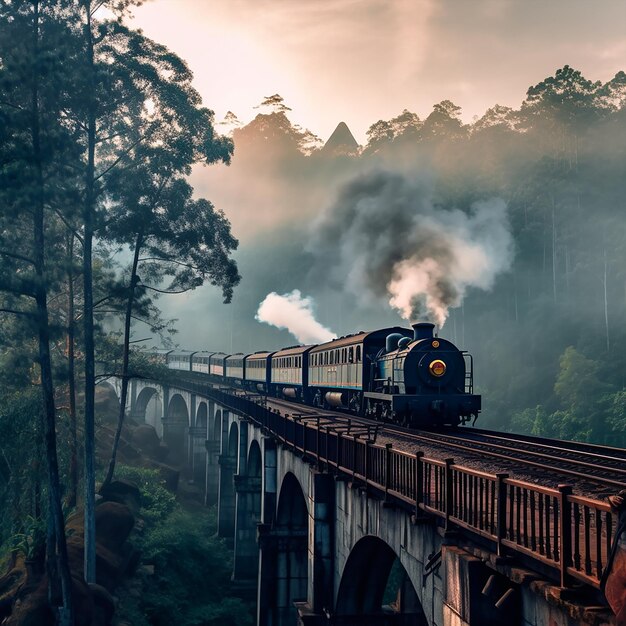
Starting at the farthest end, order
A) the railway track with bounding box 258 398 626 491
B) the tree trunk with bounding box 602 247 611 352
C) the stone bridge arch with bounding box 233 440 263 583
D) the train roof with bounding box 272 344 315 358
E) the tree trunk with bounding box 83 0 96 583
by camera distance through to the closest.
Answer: the tree trunk with bounding box 602 247 611 352 → the train roof with bounding box 272 344 315 358 → the stone bridge arch with bounding box 233 440 263 583 → the tree trunk with bounding box 83 0 96 583 → the railway track with bounding box 258 398 626 491

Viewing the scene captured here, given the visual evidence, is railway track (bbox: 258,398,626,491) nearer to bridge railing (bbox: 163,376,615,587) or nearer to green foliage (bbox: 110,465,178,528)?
bridge railing (bbox: 163,376,615,587)

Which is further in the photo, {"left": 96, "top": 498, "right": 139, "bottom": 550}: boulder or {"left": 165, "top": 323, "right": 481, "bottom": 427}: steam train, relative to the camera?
{"left": 96, "top": 498, "right": 139, "bottom": 550}: boulder

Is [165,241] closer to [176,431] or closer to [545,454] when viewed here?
[545,454]

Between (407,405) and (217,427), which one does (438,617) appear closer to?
(407,405)

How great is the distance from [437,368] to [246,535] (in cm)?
1604

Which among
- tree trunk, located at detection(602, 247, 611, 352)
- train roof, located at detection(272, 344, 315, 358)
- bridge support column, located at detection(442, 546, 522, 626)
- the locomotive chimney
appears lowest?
bridge support column, located at detection(442, 546, 522, 626)

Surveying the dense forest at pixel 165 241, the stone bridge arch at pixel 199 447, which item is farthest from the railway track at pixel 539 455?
the stone bridge arch at pixel 199 447

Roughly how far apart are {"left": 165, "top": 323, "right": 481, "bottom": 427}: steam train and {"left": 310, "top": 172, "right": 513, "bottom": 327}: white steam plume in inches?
259

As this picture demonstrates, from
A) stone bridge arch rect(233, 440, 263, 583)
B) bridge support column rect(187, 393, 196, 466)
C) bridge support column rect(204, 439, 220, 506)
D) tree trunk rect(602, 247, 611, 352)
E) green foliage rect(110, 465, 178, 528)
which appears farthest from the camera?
tree trunk rect(602, 247, 611, 352)

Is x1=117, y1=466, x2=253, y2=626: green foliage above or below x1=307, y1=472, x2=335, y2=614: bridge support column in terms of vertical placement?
below

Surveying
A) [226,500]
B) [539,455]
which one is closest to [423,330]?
[539,455]

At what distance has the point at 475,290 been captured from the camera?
79.3 m

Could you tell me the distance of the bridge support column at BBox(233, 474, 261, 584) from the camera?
1240 inches

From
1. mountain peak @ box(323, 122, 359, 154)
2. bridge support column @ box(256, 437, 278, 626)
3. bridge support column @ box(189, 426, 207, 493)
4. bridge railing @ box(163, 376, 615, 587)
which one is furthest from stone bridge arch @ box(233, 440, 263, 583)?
mountain peak @ box(323, 122, 359, 154)
